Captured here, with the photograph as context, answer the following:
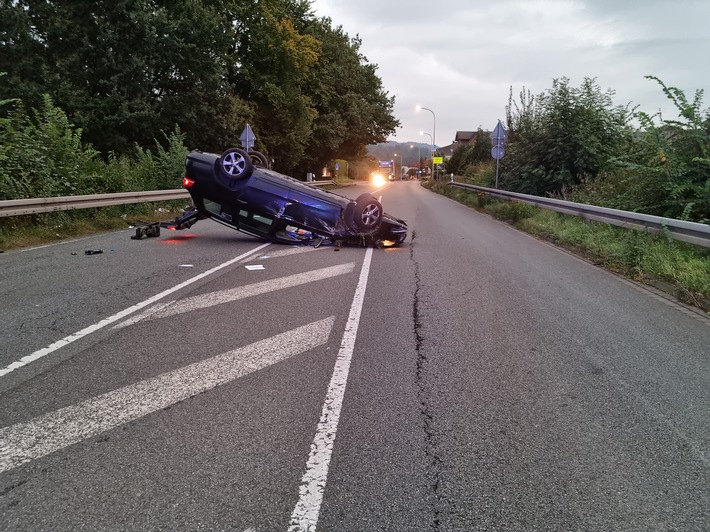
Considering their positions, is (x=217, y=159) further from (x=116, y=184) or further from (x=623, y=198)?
(x=623, y=198)

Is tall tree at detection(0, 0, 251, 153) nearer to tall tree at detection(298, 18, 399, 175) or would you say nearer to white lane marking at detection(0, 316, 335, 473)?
tall tree at detection(298, 18, 399, 175)

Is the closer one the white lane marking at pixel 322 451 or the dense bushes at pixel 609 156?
the white lane marking at pixel 322 451

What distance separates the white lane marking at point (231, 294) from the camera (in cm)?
582

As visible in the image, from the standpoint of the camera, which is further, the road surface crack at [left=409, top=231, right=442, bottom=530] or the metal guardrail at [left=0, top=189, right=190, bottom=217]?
the metal guardrail at [left=0, top=189, right=190, bottom=217]

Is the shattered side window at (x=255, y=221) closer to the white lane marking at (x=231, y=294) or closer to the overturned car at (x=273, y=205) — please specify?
the overturned car at (x=273, y=205)

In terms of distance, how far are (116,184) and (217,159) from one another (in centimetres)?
730

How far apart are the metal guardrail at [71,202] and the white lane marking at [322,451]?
9.24m

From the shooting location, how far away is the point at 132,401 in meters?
3.65

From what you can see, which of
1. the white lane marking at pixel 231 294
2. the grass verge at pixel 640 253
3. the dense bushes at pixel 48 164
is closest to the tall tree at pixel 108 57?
the dense bushes at pixel 48 164

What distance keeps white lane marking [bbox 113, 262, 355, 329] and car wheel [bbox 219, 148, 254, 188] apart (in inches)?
113

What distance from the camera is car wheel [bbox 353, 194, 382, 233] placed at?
10242 millimetres

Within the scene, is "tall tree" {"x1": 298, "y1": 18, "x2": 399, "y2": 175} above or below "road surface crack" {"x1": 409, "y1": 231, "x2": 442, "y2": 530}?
above

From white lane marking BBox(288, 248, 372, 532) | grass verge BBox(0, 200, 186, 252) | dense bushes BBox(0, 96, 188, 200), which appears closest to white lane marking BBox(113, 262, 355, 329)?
white lane marking BBox(288, 248, 372, 532)

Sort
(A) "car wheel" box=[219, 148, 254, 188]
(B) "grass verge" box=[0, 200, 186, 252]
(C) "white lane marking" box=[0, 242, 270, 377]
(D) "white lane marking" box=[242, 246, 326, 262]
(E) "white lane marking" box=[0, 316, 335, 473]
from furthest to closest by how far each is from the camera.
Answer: (B) "grass verge" box=[0, 200, 186, 252]
(A) "car wheel" box=[219, 148, 254, 188]
(D) "white lane marking" box=[242, 246, 326, 262]
(C) "white lane marking" box=[0, 242, 270, 377]
(E) "white lane marking" box=[0, 316, 335, 473]
